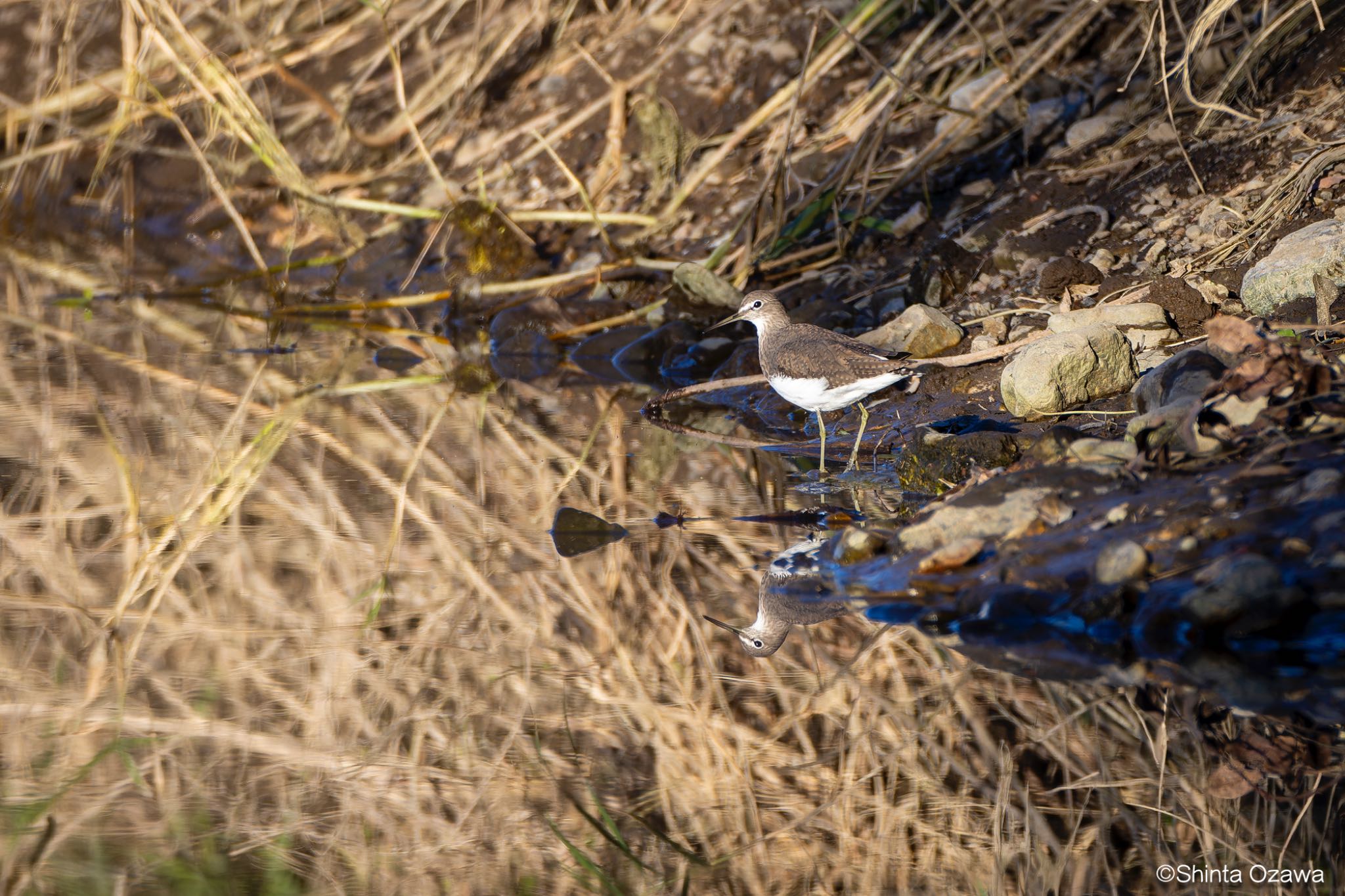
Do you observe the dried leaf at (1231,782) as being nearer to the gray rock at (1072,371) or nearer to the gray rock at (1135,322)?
the gray rock at (1072,371)

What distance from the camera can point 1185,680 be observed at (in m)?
3.11

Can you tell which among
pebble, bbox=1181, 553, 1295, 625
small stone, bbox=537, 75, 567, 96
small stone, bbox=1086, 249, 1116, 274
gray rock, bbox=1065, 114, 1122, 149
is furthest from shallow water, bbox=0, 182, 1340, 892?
small stone, bbox=537, 75, 567, 96

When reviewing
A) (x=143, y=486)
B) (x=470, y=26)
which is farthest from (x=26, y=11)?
(x=143, y=486)

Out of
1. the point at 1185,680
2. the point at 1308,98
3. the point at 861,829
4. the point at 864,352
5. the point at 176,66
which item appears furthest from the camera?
the point at 176,66

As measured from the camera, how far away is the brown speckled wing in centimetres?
502

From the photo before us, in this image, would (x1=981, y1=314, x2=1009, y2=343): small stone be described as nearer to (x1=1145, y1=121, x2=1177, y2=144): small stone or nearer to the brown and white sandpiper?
the brown and white sandpiper

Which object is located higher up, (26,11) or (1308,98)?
(26,11)

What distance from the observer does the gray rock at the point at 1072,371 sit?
5105 millimetres

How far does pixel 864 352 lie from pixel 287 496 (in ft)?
7.80

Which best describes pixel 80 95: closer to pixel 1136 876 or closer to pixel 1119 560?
pixel 1119 560

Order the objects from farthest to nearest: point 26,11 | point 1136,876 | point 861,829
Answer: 1. point 26,11
2. point 861,829
3. point 1136,876

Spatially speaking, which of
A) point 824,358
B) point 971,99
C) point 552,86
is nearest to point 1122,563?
point 824,358

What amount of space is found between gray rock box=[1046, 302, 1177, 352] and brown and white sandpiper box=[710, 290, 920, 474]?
783mm

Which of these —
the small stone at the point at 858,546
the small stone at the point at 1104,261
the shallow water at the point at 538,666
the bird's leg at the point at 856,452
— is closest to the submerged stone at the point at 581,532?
the shallow water at the point at 538,666
